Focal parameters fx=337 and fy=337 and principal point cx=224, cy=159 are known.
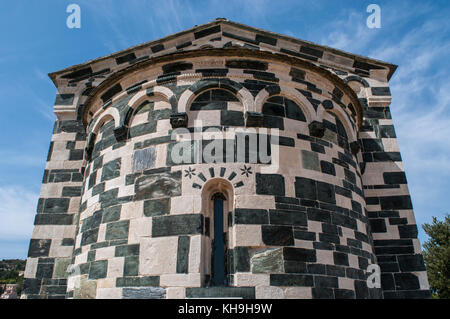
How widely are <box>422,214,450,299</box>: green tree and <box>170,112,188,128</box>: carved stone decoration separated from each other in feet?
69.3

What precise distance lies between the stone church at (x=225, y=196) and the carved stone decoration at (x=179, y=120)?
0.08 feet

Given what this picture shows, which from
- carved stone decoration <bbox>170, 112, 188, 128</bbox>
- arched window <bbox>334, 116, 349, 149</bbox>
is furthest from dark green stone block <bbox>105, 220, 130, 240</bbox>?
arched window <bbox>334, 116, 349, 149</bbox>

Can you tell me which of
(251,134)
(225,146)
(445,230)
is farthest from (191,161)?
(445,230)

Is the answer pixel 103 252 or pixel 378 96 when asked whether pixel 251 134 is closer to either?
pixel 103 252

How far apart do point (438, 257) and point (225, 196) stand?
69.4 ft

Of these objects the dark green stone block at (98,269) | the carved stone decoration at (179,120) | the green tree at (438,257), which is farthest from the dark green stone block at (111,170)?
the green tree at (438,257)

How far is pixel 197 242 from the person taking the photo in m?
5.09

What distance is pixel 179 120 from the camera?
597 cm

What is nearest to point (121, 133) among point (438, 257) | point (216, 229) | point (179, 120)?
point (179, 120)

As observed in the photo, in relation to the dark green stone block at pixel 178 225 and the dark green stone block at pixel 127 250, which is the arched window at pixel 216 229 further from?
the dark green stone block at pixel 127 250

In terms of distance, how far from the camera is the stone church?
5.13 m

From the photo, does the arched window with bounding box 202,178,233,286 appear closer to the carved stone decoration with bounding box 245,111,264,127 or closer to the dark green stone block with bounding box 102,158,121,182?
the carved stone decoration with bounding box 245,111,264,127
